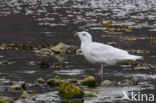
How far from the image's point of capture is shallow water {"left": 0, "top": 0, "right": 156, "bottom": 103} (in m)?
18.6

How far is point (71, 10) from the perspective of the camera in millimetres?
42719

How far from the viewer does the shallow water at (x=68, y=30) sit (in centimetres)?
1864

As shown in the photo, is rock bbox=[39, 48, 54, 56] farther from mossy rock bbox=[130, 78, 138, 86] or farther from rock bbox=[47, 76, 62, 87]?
mossy rock bbox=[130, 78, 138, 86]

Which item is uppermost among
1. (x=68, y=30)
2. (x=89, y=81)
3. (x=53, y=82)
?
(x=53, y=82)

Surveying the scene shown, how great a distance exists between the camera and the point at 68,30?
3089 cm

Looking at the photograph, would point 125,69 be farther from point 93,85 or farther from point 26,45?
point 26,45

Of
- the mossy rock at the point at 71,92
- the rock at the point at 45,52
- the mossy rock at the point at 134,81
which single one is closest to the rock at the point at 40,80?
the mossy rock at the point at 71,92

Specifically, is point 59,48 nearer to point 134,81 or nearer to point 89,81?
point 89,81

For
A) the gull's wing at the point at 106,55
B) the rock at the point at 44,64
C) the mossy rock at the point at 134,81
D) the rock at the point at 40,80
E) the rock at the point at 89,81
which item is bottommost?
the rock at the point at 44,64

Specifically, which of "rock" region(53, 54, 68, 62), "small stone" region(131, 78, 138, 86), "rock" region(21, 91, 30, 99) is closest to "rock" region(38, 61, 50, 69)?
"rock" region(53, 54, 68, 62)

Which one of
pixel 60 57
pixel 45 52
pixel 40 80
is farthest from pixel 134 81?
pixel 45 52

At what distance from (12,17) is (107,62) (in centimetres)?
1975

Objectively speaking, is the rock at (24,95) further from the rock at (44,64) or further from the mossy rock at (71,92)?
the rock at (44,64)

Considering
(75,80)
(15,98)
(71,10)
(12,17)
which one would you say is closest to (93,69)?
(75,80)
